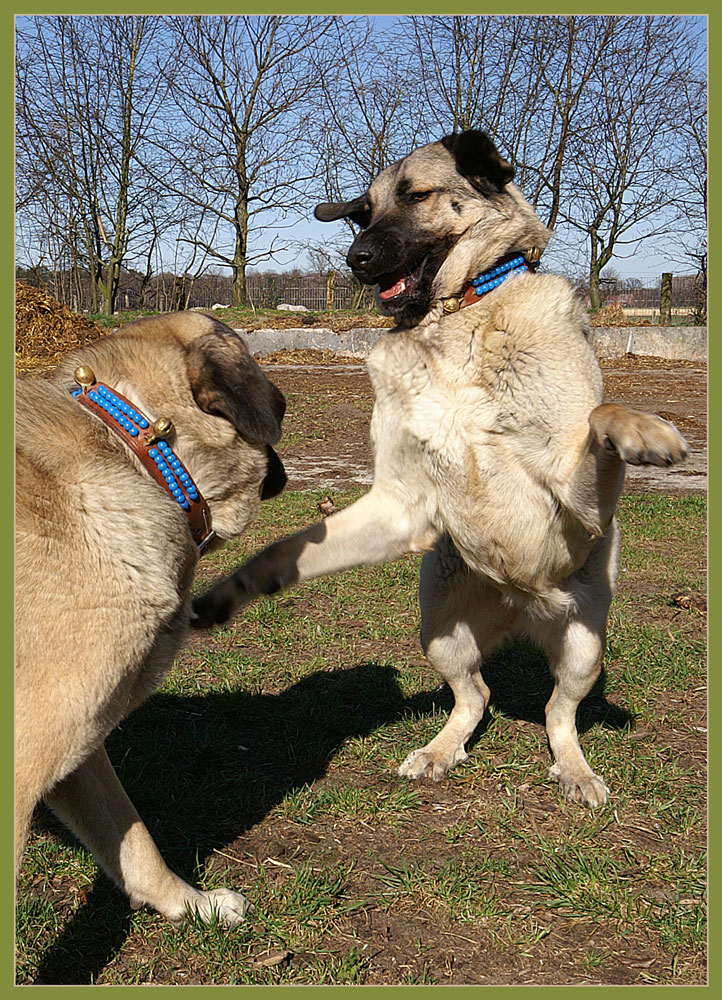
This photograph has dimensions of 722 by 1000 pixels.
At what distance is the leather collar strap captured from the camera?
241 centimetres

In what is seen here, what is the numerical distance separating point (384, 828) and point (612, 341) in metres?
17.9

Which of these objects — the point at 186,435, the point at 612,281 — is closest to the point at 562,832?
the point at 186,435

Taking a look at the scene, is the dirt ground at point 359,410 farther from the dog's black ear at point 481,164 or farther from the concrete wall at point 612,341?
the dog's black ear at point 481,164

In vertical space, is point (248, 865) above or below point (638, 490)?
below

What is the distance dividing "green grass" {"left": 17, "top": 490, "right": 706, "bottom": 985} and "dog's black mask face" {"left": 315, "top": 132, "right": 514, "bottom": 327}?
5.91 ft

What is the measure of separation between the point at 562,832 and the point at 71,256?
25003 mm

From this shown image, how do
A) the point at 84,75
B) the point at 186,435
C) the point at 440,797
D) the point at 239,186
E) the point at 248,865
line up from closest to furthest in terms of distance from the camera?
the point at 186,435
the point at 248,865
the point at 440,797
the point at 84,75
the point at 239,186

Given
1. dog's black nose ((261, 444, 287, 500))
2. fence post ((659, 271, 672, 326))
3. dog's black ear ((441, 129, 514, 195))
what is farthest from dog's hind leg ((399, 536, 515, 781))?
fence post ((659, 271, 672, 326))

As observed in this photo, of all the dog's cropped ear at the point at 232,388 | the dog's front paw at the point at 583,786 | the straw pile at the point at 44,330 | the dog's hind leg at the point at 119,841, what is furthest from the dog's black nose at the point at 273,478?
the straw pile at the point at 44,330

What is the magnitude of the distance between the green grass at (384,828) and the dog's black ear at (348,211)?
2138 mm

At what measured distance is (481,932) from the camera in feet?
8.25

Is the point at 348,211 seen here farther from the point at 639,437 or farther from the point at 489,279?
the point at 639,437

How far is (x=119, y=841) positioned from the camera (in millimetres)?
2512

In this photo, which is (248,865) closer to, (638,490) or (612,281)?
(638,490)
